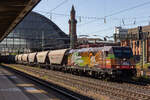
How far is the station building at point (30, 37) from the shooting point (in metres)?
99.0

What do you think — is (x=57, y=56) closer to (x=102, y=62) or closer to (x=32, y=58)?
(x=102, y=62)

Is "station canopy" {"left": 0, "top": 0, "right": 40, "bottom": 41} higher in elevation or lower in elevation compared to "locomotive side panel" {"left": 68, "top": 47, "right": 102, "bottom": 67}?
higher

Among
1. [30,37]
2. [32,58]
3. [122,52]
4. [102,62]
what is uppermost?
[30,37]

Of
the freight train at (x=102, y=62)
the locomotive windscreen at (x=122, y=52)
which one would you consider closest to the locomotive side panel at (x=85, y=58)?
the freight train at (x=102, y=62)

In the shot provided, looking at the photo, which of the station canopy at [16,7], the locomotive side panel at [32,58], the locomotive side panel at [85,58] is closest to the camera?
the station canopy at [16,7]

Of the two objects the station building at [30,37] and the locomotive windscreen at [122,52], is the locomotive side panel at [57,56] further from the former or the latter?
the station building at [30,37]

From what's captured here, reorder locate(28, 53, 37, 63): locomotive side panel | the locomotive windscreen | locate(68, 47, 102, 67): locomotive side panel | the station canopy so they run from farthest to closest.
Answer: locate(28, 53, 37, 63): locomotive side panel, locate(68, 47, 102, 67): locomotive side panel, the locomotive windscreen, the station canopy

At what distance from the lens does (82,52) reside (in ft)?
85.5

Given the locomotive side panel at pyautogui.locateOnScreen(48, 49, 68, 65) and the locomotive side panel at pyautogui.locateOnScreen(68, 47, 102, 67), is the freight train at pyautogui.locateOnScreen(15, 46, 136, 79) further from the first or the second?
the locomotive side panel at pyautogui.locateOnScreen(48, 49, 68, 65)

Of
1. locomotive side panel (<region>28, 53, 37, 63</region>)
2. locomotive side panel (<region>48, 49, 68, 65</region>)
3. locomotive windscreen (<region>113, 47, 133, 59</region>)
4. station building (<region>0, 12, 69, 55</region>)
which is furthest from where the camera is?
station building (<region>0, 12, 69, 55</region>)

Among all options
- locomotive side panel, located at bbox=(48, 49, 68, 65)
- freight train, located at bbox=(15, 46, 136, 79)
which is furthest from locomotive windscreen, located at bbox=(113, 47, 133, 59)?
locomotive side panel, located at bbox=(48, 49, 68, 65)

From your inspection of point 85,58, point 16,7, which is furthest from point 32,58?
point 16,7

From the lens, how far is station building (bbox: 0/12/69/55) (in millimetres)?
98988

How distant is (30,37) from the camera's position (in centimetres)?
10262
